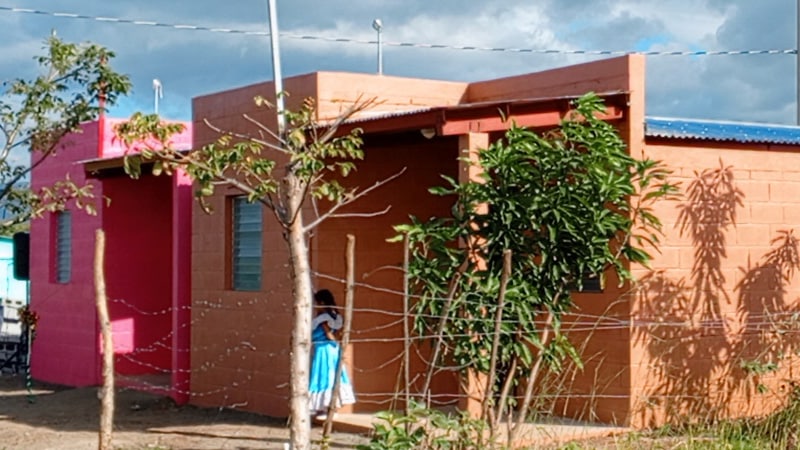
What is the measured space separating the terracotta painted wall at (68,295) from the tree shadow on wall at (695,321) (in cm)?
825

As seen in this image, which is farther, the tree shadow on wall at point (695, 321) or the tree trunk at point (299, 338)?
the tree shadow on wall at point (695, 321)

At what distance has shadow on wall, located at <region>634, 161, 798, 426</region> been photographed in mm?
10711

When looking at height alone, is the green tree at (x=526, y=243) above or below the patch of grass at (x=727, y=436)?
above

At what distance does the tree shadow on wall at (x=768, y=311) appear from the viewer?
440 inches

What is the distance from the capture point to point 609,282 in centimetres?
1096

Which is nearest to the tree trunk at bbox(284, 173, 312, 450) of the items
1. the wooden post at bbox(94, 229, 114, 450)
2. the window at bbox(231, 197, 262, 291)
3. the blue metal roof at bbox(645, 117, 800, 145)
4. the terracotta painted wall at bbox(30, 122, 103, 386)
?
the wooden post at bbox(94, 229, 114, 450)

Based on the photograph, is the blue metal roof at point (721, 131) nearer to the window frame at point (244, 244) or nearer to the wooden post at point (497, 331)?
the wooden post at point (497, 331)

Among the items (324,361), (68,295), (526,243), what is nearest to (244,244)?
(324,361)

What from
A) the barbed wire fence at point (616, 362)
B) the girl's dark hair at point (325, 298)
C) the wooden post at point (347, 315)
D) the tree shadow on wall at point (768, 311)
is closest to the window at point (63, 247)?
the barbed wire fence at point (616, 362)

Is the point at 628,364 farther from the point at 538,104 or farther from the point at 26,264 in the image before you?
the point at 26,264

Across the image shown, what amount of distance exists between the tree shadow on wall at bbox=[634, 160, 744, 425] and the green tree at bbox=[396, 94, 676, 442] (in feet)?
5.66

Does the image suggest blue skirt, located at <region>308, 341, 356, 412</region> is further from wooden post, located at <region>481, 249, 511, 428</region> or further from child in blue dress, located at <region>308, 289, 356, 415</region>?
wooden post, located at <region>481, 249, 511, 428</region>

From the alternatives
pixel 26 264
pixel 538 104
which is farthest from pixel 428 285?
pixel 26 264

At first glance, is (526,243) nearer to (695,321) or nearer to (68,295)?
(695,321)
